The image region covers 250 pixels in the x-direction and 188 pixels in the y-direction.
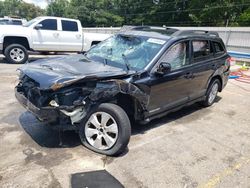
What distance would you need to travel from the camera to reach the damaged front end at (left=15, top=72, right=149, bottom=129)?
11.2 ft

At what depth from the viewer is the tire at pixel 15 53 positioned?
10.0m

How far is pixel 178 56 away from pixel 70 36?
7.55m

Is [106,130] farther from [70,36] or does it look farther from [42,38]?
[70,36]

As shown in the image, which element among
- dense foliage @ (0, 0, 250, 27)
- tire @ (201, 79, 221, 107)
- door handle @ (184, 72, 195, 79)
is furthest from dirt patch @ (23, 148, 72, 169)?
dense foliage @ (0, 0, 250, 27)

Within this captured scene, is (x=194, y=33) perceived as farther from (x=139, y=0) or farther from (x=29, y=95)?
(x=139, y=0)

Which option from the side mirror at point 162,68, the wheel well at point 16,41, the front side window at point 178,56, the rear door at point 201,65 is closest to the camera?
the side mirror at point 162,68

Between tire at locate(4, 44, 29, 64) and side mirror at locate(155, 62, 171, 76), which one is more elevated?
side mirror at locate(155, 62, 171, 76)

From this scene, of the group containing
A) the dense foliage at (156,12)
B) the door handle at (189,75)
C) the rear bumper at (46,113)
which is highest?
the dense foliage at (156,12)

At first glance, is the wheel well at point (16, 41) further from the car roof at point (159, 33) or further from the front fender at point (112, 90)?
the front fender at point (112, 90)

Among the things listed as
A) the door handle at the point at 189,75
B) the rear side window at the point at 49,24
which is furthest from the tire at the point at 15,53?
the door handle at the point at 189,75

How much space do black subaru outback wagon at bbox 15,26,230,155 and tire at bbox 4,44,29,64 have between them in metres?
6.03

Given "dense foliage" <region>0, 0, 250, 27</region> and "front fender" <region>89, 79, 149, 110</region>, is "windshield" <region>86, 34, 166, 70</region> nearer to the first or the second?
"front fender" <region>89, 79, 149, 110</region>

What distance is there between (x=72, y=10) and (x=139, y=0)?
20018 mm

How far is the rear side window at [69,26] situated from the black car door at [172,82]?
24.7 feet
